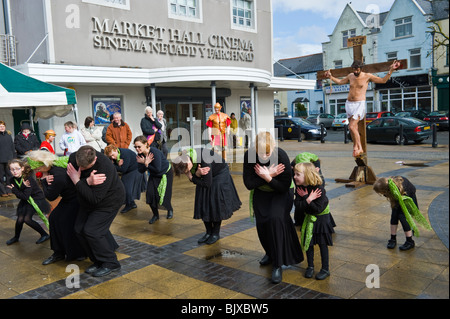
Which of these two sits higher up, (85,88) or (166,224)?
(85,88)

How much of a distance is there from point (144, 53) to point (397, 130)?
1189cm

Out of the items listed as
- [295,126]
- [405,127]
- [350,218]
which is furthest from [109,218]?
[295,126]

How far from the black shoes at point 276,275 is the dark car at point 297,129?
66.7ft

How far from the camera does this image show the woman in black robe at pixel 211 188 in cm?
516

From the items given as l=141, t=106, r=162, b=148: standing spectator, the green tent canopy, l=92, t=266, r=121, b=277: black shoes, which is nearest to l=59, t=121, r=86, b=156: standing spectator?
the green tent canopy

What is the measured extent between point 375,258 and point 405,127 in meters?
15.5

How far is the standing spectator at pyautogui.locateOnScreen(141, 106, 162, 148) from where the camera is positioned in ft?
32.4

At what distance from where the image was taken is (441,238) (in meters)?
5.20

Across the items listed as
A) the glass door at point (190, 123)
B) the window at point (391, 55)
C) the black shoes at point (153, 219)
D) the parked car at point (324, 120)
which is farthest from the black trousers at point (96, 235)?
the window at point (391, 55)

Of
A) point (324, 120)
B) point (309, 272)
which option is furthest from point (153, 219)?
point (324, 120)

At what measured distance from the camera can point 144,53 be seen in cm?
1528

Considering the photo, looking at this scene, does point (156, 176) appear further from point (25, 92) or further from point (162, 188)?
point (25, 92)
